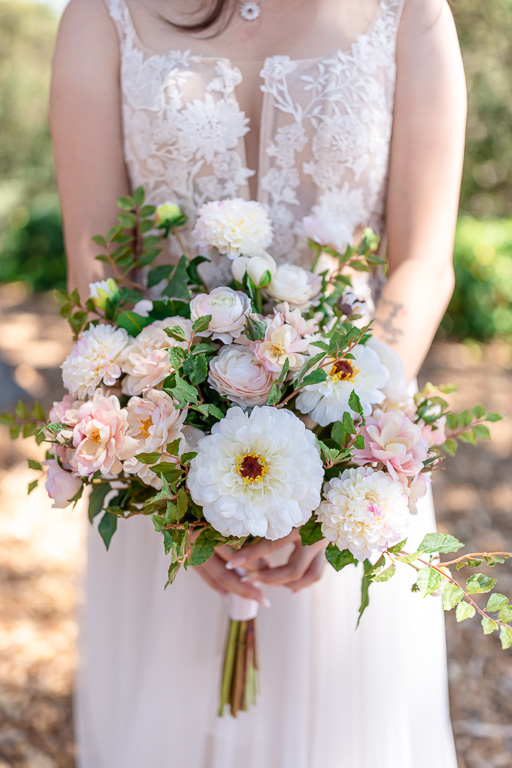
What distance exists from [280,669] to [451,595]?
99 cm

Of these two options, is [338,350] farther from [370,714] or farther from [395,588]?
[370,714]

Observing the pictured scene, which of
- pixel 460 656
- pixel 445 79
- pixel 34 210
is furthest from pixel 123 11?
pixel 34 210

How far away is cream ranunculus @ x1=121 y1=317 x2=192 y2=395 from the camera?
121 cm

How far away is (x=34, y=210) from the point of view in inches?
352

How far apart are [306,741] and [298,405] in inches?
45.3

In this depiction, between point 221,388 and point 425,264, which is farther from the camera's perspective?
point 425,264

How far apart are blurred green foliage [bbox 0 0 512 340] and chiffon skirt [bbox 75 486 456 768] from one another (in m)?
5.02

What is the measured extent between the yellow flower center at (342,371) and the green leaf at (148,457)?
1.13 ft

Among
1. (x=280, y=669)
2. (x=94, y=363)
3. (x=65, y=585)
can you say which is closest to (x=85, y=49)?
(x=94, y=363)

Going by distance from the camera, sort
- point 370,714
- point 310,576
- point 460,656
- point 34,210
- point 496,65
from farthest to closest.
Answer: point 34,210
point 496,65
point 460,656
point 370,714
point 310,576

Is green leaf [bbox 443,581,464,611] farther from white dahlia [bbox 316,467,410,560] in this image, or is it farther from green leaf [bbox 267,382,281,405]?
green leaf [bbox 267,382,281,405]

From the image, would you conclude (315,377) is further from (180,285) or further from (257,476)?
(180,285)

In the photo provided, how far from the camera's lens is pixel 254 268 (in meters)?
1.36

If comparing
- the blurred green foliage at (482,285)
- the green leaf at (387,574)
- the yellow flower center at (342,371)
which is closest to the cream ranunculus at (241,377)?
the yellow flower center at (342,371)
